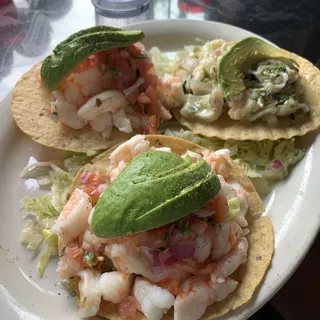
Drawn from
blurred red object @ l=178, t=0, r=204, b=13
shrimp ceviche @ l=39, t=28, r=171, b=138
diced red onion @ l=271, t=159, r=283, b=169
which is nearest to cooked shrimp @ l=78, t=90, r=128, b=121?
shrimp ceviche @ l=39, t=28, r=171, b=138

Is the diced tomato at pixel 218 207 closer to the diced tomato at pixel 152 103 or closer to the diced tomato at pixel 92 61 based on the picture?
the diced tomato at pixel 152 103

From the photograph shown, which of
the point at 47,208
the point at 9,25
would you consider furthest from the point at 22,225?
the point at 9,25

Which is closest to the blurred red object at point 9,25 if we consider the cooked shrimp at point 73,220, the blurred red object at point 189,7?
the blurred red object at point 189,7

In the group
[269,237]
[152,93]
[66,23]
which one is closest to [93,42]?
[152,93]

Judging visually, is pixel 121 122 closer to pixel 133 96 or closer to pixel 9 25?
pixel 133 96

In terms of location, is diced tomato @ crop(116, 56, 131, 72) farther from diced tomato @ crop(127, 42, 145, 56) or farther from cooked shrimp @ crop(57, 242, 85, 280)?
cooked shrimp @ crop(57, 242, 85, 280)

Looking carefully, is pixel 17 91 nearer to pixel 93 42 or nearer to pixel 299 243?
pixel 93 42
